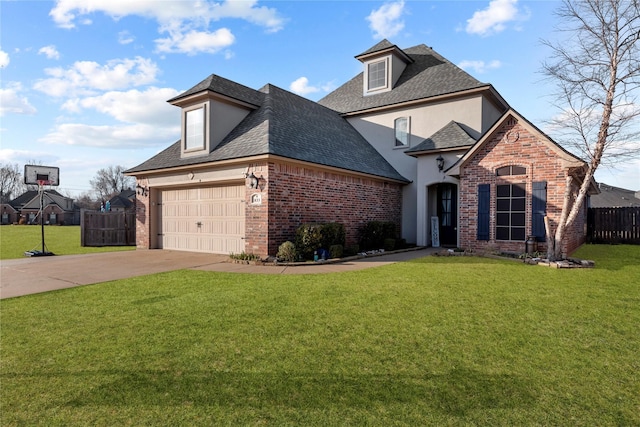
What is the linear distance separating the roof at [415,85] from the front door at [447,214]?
4215 millimetres

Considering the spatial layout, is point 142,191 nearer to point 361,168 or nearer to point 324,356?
point 361,168

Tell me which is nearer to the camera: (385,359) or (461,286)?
(385,359)

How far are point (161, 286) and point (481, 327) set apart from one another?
5.92m

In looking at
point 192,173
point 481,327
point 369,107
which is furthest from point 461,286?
point 369,107

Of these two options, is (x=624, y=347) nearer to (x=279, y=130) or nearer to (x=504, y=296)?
(x=504, y=296)

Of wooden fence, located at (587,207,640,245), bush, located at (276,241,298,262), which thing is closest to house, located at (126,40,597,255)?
bush, located at (276,241,298,262)

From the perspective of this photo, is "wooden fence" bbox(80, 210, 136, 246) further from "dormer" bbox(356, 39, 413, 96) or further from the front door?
the front door

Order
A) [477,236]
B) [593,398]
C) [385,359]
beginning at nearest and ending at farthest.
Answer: [593,398] < [385,359] < [477,236]

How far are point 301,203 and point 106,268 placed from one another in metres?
5.89

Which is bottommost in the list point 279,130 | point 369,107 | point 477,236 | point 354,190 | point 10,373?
point 10,373

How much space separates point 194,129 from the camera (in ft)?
42.7

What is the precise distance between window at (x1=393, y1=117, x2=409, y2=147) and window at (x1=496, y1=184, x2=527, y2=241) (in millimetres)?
5954

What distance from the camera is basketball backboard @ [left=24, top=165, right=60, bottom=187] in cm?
1432

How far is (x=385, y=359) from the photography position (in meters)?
3.70
